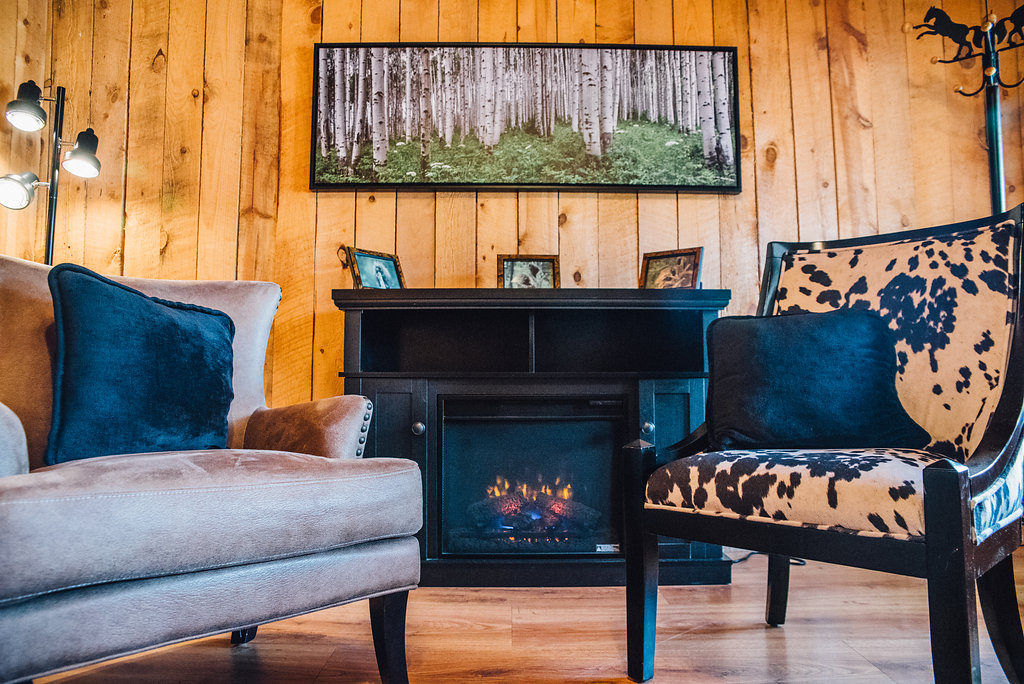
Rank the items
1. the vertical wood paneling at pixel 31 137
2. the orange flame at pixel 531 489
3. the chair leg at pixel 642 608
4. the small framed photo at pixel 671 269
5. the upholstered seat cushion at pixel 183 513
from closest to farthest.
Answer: the upholstered seat cushion at pixel 183 513, the chair leg at pixel 642 608, the orange flame at pixel 531 489, the small framed photo at pixel 671 269, the vertical wood paneling at pixel 31 137

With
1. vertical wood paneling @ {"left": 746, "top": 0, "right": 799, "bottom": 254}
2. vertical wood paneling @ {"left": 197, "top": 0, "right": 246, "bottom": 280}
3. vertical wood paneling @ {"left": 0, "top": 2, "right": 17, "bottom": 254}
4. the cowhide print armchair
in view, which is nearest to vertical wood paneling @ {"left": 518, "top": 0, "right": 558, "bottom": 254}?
vertical wood paneling @ {"left": 746, "top": 0, "right": 799, "bottom": 254}

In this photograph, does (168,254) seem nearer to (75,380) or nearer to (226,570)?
(75,380)

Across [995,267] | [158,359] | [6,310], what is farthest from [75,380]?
[995,267]

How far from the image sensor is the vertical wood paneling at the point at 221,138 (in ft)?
7.61

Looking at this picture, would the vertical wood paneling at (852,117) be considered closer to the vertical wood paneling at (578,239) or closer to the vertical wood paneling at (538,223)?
the vertical wood paneling at (578,239)

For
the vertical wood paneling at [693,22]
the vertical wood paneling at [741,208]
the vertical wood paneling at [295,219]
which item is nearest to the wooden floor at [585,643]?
the vertical wood paneling at [295,219]

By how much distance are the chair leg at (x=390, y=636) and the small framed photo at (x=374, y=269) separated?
1.14 metres

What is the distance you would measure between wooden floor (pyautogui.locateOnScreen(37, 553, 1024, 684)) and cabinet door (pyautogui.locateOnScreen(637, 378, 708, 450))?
1.55 feet

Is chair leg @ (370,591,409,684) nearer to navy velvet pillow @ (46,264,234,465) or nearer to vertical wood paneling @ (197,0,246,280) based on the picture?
navy velvet pillow @ (46,264,234,465)

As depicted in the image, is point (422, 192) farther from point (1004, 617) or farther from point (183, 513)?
point (1004, 617)

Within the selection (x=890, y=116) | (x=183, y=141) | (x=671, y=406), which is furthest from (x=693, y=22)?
(x=183, y=141)

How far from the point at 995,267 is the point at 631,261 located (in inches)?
48.7

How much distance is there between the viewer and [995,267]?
1.22 m

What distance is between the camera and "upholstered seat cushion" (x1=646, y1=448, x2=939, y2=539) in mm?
885
